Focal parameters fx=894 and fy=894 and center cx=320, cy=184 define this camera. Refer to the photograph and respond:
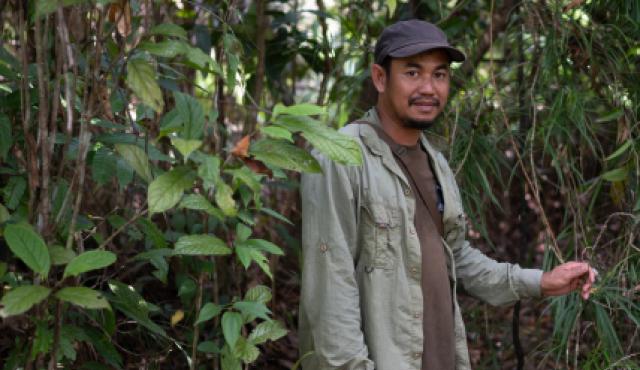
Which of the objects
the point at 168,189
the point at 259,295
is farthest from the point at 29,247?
the point at 259,295

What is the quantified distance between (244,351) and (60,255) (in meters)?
0.60

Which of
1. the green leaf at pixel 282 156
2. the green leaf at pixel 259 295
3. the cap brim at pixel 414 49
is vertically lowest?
the green leaf at pixel 259 295

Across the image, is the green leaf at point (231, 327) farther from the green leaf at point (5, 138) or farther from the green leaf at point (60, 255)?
the green leaf at point (5, 138)

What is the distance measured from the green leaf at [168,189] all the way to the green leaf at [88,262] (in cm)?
13

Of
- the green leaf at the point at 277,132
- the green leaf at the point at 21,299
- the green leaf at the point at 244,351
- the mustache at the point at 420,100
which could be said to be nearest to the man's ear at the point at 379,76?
the mustache at the point at 420,100

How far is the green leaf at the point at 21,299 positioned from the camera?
1690 millimetres

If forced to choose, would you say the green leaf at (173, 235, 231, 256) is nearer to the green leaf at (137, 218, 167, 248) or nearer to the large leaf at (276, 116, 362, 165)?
the green leaf at (137, 218, 167, 248)

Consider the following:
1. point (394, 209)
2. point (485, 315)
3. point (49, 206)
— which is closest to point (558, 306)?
point (485, 315)

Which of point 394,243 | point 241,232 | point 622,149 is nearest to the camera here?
point 241,232

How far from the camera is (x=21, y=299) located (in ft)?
→ 5.68

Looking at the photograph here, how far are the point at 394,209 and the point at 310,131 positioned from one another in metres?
0.56

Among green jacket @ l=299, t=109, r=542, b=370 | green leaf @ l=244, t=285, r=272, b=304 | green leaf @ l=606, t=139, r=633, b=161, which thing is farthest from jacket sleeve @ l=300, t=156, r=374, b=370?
green leaf @ l=606, t=139, r=633, b=161

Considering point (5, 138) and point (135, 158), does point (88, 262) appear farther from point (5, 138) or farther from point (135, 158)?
point (5, 138)

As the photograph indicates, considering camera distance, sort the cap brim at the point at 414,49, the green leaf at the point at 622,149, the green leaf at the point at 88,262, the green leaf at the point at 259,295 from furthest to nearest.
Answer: the green leaf at the point at 622,149
the cap brim at the point at 414,49
the green leaf at the point at 259,295
the green leaf at the point at 88,262
